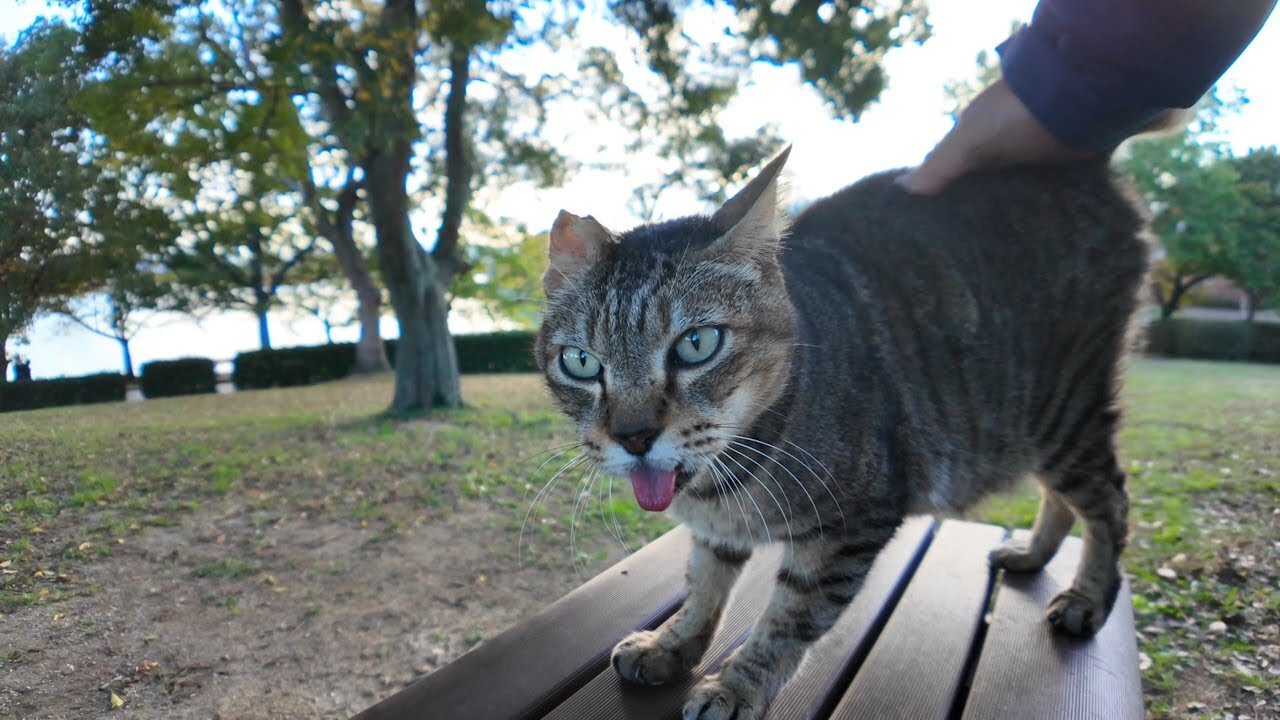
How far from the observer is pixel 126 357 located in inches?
50.6

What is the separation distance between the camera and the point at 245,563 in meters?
1.52

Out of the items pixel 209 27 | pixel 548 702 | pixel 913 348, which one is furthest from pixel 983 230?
pixel 209 27

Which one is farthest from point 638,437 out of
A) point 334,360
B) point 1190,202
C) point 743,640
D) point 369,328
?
point 1190,202

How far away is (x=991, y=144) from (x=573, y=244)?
113 cm

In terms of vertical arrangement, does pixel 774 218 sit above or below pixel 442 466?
above

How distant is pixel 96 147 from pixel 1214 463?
13.0 feet

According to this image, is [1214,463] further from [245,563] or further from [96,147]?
[96,147]

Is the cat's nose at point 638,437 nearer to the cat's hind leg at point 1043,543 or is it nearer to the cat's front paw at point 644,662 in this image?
the cat's front paw at point 644,662

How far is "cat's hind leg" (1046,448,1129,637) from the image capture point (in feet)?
5.47

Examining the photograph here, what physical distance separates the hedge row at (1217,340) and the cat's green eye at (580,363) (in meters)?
2.34

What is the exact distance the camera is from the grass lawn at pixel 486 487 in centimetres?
117

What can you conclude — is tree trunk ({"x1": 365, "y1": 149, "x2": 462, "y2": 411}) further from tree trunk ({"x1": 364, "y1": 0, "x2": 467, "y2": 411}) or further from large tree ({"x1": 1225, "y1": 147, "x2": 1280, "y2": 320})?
large tree ({"x1": 1225, "y1": 147, "x2": 1280, "y2": 320})

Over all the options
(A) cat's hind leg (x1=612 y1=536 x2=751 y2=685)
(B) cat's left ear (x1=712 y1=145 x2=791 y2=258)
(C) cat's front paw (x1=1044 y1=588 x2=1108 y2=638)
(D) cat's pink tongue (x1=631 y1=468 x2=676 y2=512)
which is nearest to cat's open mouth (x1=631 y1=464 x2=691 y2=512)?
(D) cat's pink tongue (x1=631 y1=468 x2=676 y2=512)

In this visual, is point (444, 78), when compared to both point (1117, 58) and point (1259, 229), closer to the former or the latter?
point (1117, 58)
